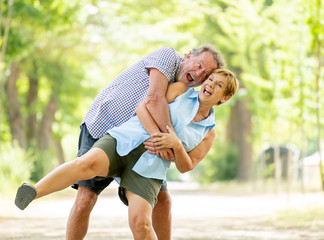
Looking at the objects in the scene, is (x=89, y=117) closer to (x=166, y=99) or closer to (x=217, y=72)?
(x=166, y=99)

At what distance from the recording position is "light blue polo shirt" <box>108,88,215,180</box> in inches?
175

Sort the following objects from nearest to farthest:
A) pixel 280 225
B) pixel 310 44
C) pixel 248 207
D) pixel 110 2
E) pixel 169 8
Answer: pixel 280 225 → pixel 310 44 → pixel 248 207 → pixel 110 2 → pixel 169 8

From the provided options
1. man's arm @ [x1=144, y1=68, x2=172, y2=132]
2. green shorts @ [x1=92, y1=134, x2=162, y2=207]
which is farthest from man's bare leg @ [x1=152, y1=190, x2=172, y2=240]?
man's arm @ [x1=144, y1=68, x2=172, y2=132]

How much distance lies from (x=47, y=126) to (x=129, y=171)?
17.8m

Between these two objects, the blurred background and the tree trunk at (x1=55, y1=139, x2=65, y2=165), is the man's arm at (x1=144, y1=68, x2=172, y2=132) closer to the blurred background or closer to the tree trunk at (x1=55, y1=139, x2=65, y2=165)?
the blurred background

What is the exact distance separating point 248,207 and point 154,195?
9.36 metres

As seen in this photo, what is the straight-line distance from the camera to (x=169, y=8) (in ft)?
73.4

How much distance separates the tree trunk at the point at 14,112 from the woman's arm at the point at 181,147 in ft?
43.3

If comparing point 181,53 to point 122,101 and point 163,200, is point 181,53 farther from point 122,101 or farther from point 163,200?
point 122,101

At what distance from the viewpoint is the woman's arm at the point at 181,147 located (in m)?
4.41

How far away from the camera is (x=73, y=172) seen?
4.14m

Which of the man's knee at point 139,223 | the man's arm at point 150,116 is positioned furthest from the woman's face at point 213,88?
the man's knee at point 139,223

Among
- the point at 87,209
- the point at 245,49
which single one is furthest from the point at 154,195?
the point at 245,49

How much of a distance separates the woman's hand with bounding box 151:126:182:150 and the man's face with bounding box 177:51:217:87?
511 millimetres
